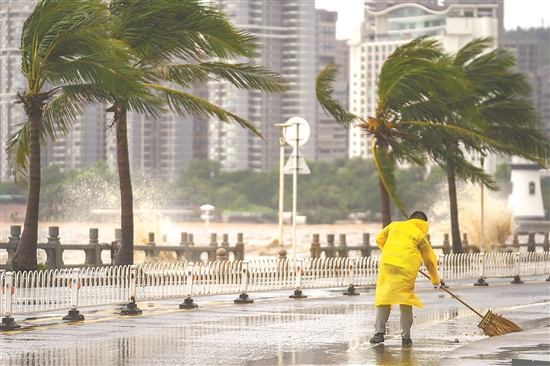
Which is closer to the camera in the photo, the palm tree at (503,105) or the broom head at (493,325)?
the broom head at (493,325)

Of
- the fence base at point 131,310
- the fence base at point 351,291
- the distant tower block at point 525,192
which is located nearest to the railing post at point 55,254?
the fence base at point 351,291

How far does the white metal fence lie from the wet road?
33 cm

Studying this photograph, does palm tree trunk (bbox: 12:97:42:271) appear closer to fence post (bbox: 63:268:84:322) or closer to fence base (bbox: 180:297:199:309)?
fence base (bbox: 180:297:199:309)

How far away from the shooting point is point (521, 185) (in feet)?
345

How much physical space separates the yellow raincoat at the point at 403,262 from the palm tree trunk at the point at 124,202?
44.4ft

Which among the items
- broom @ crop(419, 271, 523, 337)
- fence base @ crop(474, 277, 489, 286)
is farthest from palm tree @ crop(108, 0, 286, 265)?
broom @ crop(419, 271, 523, 337)

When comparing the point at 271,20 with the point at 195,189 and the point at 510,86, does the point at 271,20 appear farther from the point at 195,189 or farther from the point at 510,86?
the point at 510,86

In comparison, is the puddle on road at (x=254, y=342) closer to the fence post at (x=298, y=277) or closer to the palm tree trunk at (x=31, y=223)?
the fence post at (x=298, y=277)

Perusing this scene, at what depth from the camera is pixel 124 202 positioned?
1067 inches

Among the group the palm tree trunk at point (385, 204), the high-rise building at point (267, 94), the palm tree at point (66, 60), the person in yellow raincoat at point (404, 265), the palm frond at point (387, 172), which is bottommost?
the person in yellow raincoat at point (404, 265)

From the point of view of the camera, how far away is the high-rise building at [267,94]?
180 metres

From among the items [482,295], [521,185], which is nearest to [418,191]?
[521,185]

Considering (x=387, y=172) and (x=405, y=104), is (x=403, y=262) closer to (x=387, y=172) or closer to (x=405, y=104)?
(x=387, y=172)

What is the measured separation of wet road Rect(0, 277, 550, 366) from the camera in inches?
491
